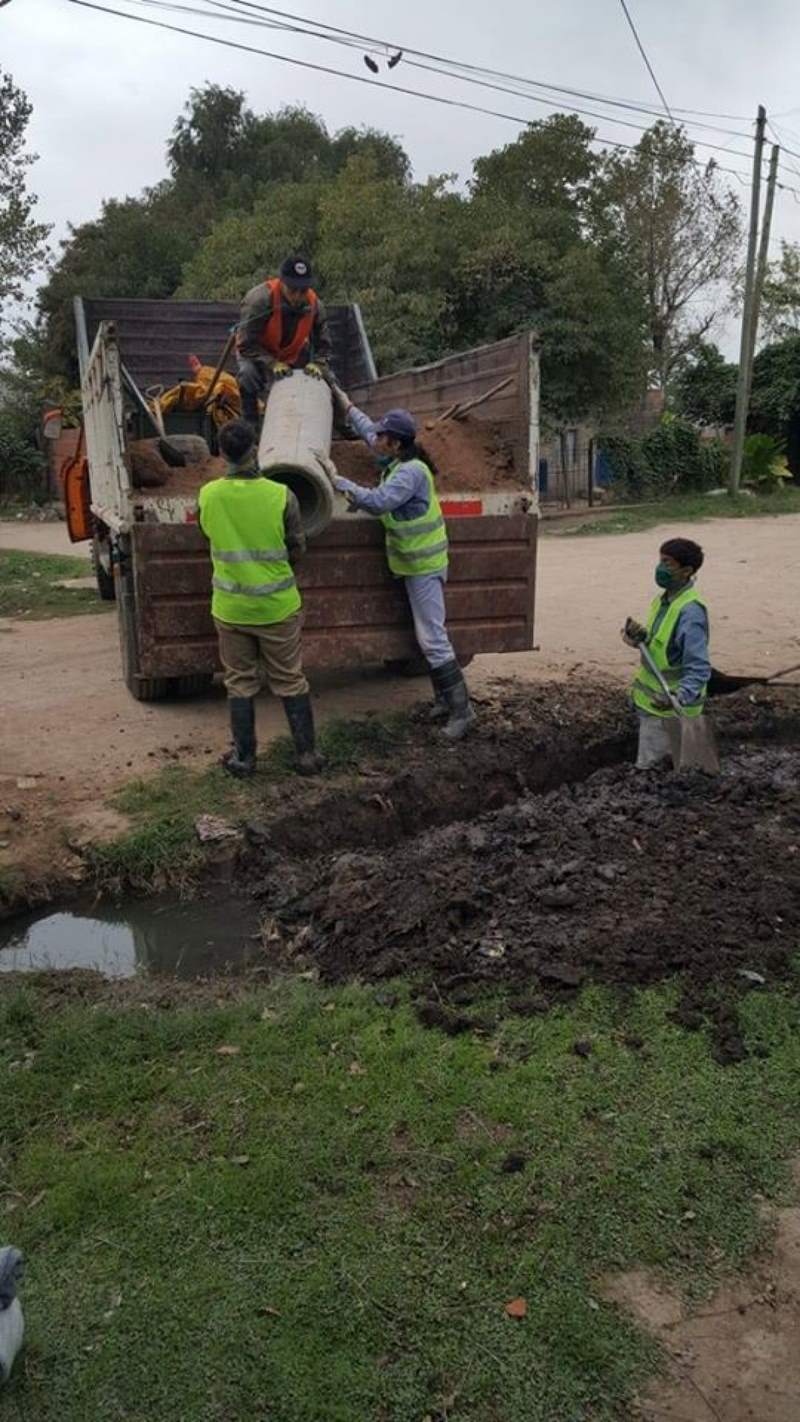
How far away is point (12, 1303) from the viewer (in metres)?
2.01

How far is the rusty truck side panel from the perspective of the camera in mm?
5625

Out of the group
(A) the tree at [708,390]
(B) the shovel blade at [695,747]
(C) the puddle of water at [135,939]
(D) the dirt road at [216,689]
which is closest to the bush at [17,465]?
(A) the tree at [708,390]

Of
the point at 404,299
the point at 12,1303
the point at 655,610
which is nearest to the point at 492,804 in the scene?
the point at 655,610

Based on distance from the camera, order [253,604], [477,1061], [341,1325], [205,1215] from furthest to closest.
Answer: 1. [253,604]
2. [477,1061]
3. [205,1215]
4. [341,1325]

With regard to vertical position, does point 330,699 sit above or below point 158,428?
below

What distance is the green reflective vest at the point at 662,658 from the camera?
200 inches

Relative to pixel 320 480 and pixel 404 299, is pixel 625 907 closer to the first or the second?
pixel 320 480

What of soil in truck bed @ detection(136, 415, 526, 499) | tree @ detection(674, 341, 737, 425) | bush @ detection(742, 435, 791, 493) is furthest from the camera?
tree @ detection(674, 341, 737, 425)

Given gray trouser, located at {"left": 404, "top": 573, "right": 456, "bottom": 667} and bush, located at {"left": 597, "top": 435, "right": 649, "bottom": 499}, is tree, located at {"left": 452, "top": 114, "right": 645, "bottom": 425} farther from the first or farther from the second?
gray trouser, located at {"left": 404, "top": 573, "right": 456, "bottom": 667}

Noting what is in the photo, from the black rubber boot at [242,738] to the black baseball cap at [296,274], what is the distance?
2.71 metres

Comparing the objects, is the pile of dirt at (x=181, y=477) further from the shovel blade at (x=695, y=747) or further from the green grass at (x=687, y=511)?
the green grass at (x=687, y=511)

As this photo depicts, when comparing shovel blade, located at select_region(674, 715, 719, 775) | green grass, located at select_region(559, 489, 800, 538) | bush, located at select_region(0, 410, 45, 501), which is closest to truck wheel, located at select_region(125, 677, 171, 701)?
shovel blade, located at select_region(674, 715, 719, 775)

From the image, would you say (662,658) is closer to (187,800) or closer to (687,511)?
(187,800)

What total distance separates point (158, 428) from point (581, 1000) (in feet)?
14.4
